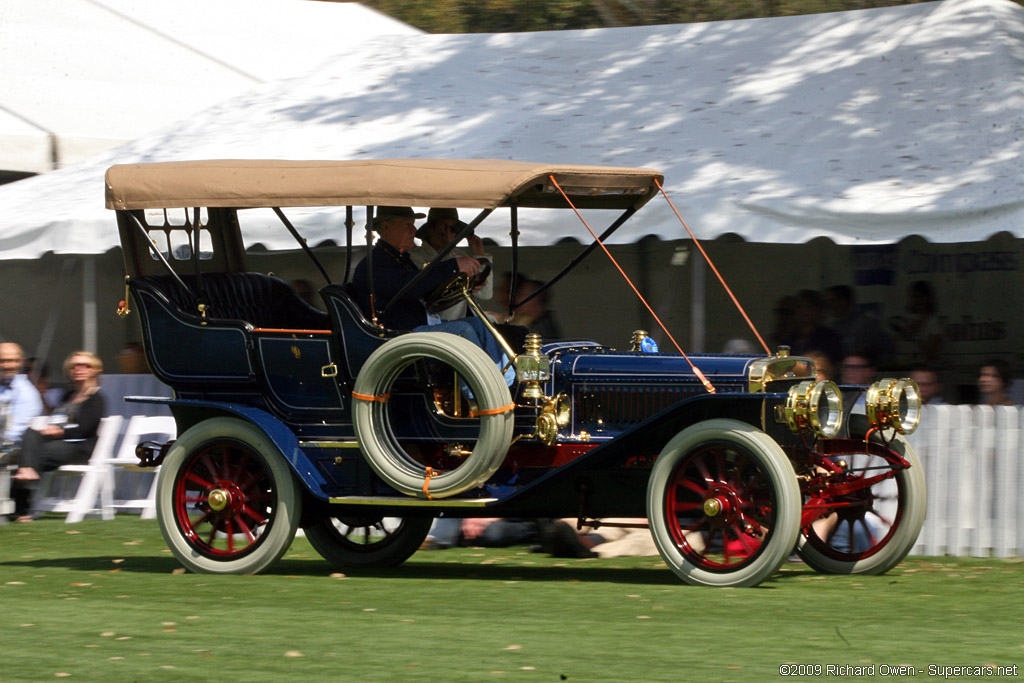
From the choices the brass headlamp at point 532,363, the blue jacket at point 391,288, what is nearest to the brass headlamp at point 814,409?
the brass headlamp at point 532,363

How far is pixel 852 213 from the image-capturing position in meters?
9.94

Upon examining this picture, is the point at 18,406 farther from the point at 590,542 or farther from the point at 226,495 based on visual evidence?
the point at 590,542

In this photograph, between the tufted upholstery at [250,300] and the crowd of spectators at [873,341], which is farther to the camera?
the crowd of spectators at [873,341]

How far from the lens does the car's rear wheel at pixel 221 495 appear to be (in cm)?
762

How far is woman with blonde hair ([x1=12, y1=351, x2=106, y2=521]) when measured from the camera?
10.9m

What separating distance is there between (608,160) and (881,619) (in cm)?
579

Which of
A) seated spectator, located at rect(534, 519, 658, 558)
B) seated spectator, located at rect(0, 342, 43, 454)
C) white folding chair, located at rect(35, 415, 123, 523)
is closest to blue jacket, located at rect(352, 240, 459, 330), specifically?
seated spectator, located at rect(534, 519, 658, 558)

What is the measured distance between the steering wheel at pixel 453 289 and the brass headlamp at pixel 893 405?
80.9 inches

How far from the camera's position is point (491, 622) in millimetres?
6039

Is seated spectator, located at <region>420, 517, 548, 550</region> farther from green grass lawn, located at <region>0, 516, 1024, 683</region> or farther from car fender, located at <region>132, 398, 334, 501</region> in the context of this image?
car fender, located at <region>132, 398, 334, 501</region>

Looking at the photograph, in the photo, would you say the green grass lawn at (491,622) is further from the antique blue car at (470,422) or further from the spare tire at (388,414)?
the spare tire at (388,414)

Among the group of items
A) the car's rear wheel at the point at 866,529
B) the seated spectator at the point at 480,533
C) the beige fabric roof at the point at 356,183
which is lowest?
the seated spectator at the point at 480,533

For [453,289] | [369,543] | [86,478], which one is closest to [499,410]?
[453,289]

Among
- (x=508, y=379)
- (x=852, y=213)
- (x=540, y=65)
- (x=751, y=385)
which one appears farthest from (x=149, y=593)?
(x=540, y=65)
